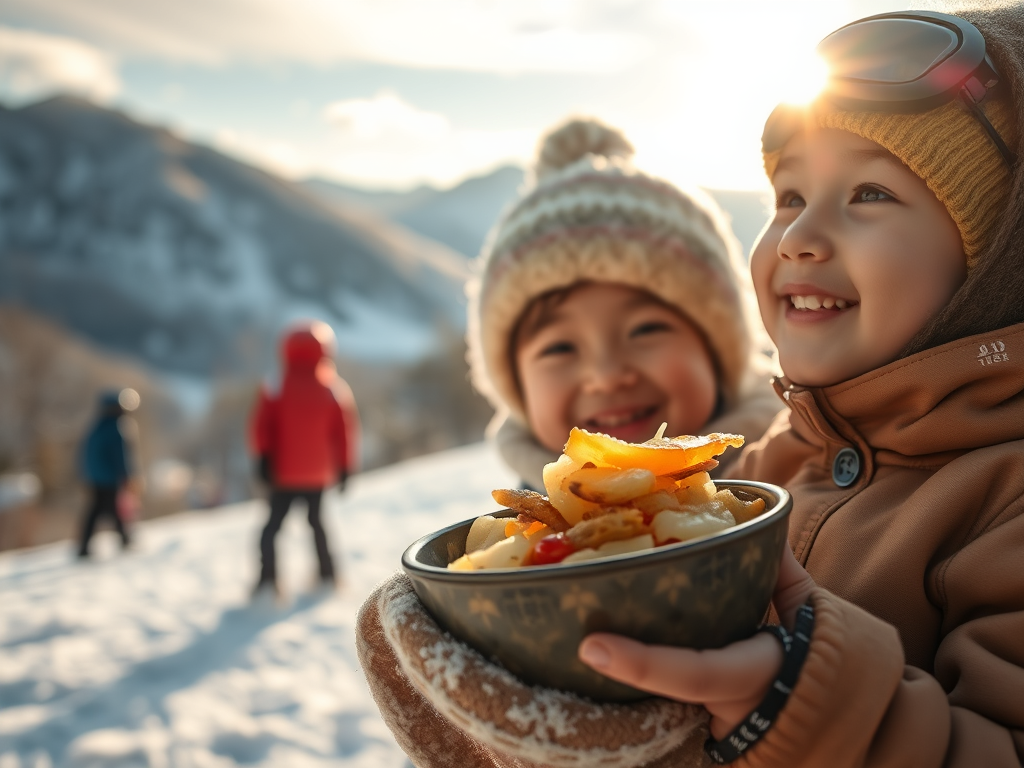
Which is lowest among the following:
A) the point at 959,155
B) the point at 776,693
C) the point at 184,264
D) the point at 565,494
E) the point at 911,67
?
the point at 776,693

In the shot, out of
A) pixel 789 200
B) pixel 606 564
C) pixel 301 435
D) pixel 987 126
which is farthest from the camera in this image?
pixel 301 435

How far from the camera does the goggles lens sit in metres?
1.21

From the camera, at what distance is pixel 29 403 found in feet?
98.6

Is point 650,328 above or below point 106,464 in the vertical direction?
above

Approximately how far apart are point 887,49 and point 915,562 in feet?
2.78

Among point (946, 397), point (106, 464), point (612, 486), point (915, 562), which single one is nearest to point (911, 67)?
point (946, 397)

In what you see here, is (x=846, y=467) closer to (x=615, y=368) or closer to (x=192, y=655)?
(x=615, y=368)

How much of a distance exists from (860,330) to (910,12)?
23.0 inches

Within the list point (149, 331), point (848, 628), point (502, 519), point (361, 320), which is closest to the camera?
point (848, 628)

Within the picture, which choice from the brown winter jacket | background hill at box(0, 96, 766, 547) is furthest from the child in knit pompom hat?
background hill at box(0, 96, 766, 547)

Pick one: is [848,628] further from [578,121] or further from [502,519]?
[578,121]

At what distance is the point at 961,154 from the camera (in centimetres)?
116

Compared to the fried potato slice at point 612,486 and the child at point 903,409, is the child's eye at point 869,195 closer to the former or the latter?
the child at point 903,409

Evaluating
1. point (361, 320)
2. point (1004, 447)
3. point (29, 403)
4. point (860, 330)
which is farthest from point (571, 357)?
point (361, 320)
